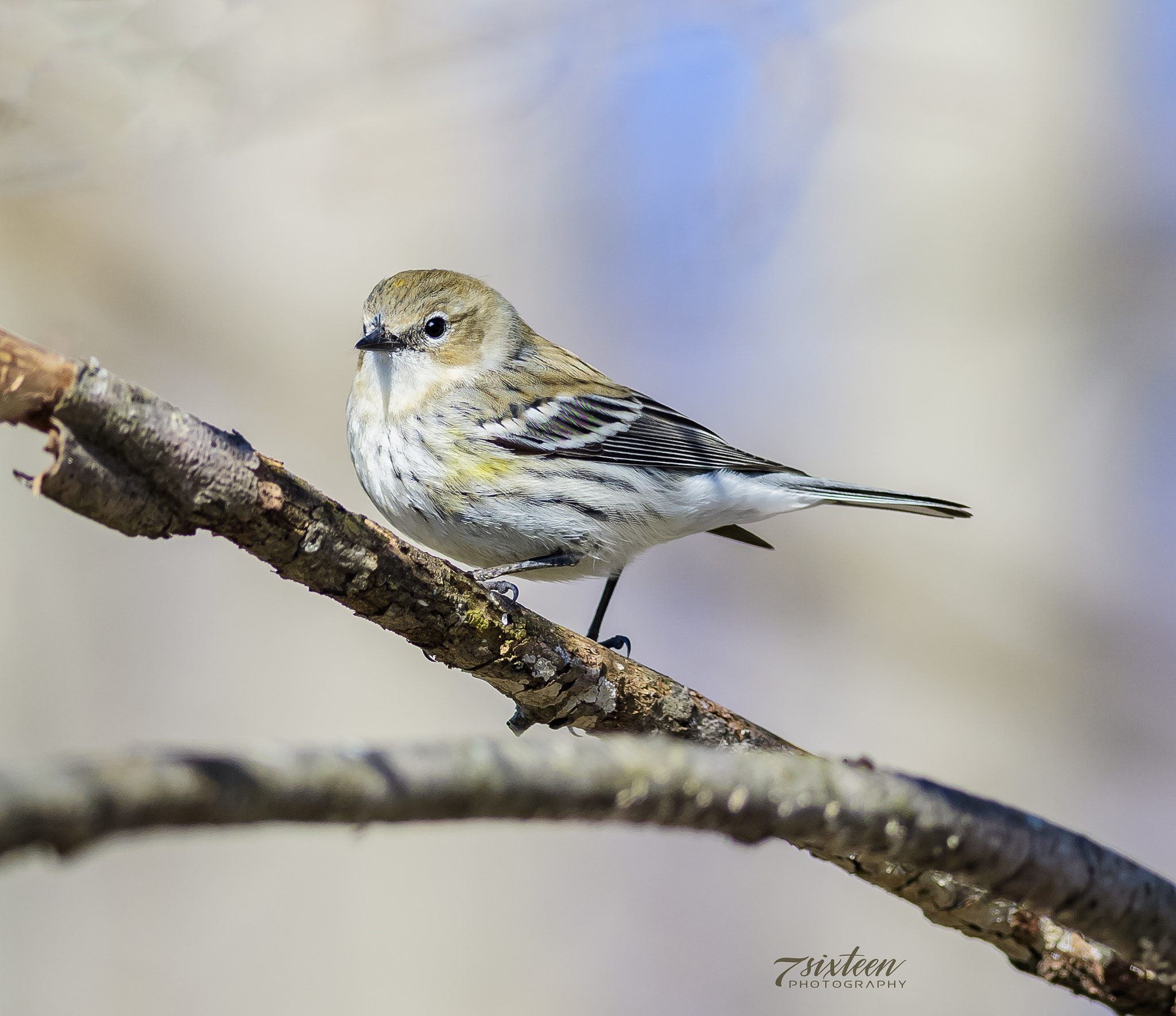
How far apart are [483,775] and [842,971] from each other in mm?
4405

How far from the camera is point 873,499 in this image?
12.3 ft

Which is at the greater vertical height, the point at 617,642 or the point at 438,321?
the point at 438,321

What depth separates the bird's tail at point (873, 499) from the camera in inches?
142

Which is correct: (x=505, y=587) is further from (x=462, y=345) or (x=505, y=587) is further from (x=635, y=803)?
(x=635, y=803)

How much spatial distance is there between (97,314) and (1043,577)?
5.66 meters

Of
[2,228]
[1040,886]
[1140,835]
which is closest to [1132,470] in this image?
[1140,835]

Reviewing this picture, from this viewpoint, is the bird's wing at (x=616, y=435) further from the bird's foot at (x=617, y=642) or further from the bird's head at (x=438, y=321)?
the bird's foot at (x=617, y=642)

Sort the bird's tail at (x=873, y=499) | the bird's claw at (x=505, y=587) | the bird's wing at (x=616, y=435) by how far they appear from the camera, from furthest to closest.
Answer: the bird's wing at (x=616, y=435)
the bird's tail at (x=873, y=499)
the bird's claw at (x=505, y=587)

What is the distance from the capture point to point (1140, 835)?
5.27 m

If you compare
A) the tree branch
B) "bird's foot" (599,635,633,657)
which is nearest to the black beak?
"bird's foot" (599,635,633,657)

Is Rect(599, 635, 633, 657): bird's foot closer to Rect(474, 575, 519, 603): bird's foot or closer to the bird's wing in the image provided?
Rect(474, 575, 519, 603): bird's foot

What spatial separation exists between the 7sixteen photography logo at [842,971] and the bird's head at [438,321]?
3.15 meters

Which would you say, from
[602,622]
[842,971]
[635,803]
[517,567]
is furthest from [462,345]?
[842,971]

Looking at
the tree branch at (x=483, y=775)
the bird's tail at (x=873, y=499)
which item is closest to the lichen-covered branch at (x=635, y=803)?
the tree branch at (x=483, y=775)
